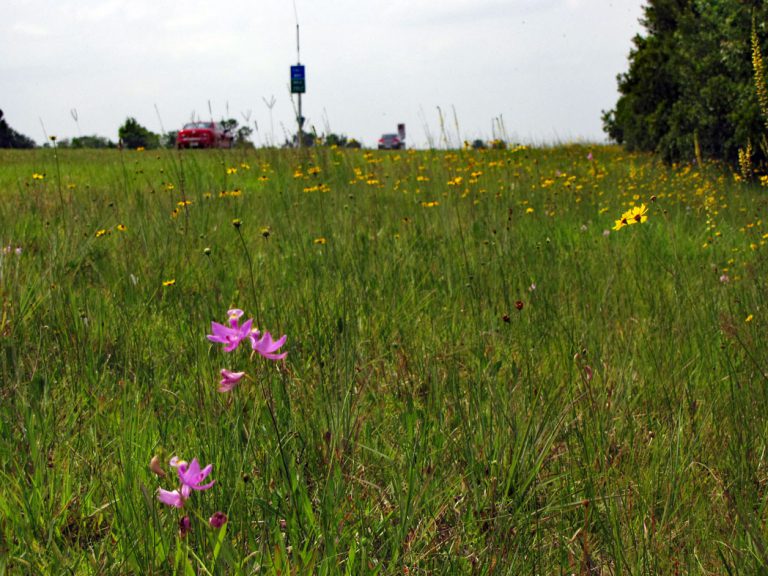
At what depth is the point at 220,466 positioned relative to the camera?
150 centimetres

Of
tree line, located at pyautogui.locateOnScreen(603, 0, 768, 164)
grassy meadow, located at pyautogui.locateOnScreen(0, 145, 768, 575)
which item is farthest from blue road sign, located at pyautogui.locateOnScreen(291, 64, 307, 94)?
grassy meadow, located at pyautogui.locateOnScreen(0, 145, 768, 575)

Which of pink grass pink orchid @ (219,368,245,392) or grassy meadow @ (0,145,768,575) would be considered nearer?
pink grass pink orchid @ (219,368,245,392)

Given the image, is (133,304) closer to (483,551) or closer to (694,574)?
(483,551)

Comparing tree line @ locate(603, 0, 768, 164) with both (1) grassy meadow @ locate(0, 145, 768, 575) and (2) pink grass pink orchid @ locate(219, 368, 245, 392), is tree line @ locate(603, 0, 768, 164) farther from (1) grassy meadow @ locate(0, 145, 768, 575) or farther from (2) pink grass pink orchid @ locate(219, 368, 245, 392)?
(2) pink grass pink orchid @ locate(219, 368, 245, 392)

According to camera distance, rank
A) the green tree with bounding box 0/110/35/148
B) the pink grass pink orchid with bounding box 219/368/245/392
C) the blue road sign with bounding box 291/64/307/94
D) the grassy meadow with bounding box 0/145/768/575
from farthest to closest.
Answer: 1. the green tree with bounding box 0/110/35/148
2. the blue road sign with bounding box 291/64/307/94
3. the grassy meadow with bounding box 0/145/768/575
4. the pink grass pink orchid with bounding box 219/368/245/392

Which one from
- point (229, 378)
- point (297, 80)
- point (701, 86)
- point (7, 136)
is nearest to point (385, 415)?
point (229, 378)

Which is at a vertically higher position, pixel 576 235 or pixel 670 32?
pixel 670 32

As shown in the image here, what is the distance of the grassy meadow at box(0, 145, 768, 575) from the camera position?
53.2 inches

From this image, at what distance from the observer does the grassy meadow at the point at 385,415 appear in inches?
53.2

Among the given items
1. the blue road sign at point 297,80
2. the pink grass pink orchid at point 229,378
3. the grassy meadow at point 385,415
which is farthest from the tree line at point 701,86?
the pink grass pink orchid at point 229,378

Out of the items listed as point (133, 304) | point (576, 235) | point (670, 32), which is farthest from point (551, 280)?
point (670, 32)

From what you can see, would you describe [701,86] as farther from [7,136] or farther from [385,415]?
[7,136]

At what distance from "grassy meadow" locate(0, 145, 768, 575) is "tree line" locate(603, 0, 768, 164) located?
4.86 metres

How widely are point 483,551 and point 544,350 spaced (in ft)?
3.76
